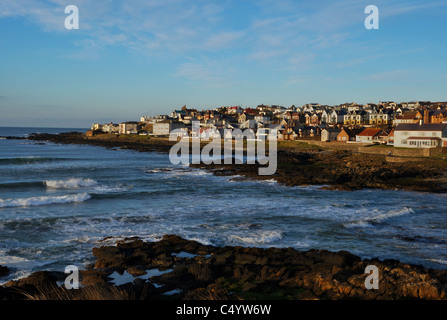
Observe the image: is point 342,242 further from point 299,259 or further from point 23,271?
point 23,271

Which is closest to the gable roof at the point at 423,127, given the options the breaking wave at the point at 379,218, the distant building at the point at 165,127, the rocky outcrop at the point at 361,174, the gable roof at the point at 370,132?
the rocky outcrop at the point at 361,174

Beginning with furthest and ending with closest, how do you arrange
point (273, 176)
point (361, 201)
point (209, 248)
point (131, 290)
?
point (273, 176) < point (361, 201) < point (209, 248) < point (131, 290)

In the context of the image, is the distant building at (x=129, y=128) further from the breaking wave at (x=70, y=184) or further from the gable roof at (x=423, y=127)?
the breaking wave at (x=70, y=184)

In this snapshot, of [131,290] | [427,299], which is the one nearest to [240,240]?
[131,290]

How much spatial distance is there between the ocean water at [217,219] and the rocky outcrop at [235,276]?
1.32 meters

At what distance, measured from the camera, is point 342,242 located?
45.8 feet

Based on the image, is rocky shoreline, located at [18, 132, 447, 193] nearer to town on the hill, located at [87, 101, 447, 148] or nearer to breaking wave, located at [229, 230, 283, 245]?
town on the hill, located at [87, 101, 447, 148]

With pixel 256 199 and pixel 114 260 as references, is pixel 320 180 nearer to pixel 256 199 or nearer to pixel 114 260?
pixel 256 199

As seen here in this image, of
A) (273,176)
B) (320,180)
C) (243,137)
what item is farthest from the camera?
(243,137)

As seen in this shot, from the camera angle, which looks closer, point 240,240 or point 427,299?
point 427,299

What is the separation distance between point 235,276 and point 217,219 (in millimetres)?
7953

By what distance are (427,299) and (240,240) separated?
7311mm

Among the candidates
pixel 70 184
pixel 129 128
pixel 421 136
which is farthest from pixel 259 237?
pixel 129 128

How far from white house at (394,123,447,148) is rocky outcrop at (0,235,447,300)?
47.8 meters
